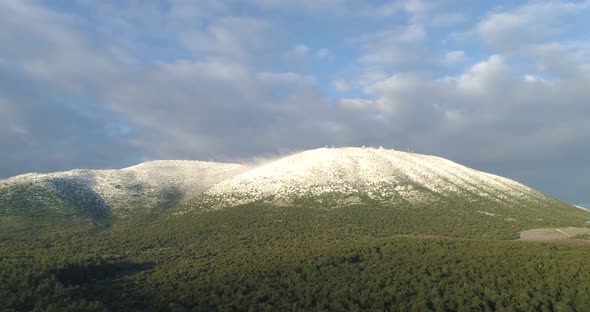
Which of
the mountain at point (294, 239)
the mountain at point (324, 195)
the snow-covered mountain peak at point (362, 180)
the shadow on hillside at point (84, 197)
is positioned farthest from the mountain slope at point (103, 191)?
the snow-covered mountain peak at point (362, 180)

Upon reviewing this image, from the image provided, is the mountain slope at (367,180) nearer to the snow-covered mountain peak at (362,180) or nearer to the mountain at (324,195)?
the snow-covered mountain peak at (362,180)

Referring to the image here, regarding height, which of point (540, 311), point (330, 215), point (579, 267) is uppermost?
point (330, 215)

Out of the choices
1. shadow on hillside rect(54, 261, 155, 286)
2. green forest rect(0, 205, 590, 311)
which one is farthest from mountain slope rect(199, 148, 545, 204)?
shadow on hillside rect(54, 261, 155, 286)

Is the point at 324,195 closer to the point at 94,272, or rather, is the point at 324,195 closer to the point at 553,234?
the point at 553,234

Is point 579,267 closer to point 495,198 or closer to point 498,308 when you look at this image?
point 498,308

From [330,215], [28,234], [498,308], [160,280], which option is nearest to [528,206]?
[330,215]

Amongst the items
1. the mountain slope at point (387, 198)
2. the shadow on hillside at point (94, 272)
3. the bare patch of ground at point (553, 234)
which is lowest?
the shadow on hillside at point (94, 272)
